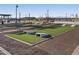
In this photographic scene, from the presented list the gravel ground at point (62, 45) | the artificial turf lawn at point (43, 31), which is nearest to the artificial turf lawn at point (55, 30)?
the artificial turf lawn at point (43, 31)

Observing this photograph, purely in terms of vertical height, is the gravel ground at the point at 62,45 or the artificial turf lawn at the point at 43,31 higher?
the artificial turf lawn at the point at 43,31

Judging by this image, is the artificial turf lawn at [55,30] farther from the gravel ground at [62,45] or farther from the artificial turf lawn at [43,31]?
the gravel ground at [62,45]

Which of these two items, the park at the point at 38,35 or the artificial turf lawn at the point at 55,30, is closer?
the park at the point at 38,35

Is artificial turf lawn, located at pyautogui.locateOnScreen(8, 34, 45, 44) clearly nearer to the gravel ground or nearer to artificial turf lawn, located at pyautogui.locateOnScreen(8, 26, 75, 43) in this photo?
artificial turf lawn, located at pyautogui.locateOnScreen(8, 26, 75, 43)

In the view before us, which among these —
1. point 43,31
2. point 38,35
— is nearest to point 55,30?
point 43,31

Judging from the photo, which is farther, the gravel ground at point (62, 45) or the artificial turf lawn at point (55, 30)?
the artificial turf lawn at point (55, 30)

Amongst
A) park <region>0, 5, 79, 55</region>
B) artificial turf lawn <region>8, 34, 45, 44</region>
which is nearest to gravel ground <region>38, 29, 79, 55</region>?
park <region>0, 5, 79, 55</region>

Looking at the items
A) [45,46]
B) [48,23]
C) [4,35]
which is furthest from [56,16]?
[4,35]

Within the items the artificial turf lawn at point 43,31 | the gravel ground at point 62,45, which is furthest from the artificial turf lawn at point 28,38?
the gravel ground at point 62,45

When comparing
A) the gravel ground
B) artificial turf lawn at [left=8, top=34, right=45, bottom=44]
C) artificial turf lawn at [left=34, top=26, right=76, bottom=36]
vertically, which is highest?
artificial turf lawn at [left=34, top=26, right=76, bottom=36]

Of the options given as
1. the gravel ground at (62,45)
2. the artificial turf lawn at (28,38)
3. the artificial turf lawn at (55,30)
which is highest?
the artificial turf lawn at (55,30)

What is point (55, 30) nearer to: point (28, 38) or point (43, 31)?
point (43, 31)

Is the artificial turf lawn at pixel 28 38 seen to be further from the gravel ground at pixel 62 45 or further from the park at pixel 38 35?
the gravel ground at pixel 62 45
